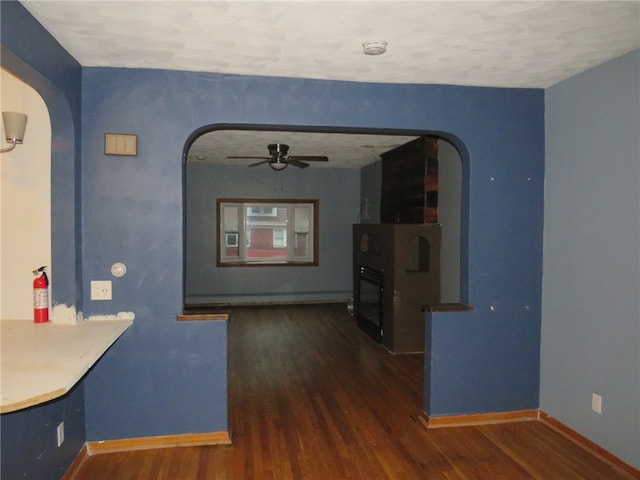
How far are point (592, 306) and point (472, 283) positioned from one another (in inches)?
30.2

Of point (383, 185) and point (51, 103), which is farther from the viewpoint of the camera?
point (383, 185)

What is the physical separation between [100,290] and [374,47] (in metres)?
2.24

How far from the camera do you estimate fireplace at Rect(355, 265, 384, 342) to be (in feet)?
17.8

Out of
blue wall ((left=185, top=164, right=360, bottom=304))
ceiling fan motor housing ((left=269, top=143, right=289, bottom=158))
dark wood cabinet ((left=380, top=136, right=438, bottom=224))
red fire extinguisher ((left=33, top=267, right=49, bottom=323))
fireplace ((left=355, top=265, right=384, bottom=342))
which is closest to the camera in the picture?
red fire extinguisher ((left=33, top=267, right=49, bottom=323))

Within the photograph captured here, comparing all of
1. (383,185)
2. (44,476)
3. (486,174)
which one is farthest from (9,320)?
(383,185)

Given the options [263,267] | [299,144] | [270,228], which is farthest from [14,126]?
[270,228]

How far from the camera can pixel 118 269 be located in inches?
109

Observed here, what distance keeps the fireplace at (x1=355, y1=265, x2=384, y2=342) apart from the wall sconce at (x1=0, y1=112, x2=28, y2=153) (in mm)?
3963

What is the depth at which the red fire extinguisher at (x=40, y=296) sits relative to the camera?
2.49m

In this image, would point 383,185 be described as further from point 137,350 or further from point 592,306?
point 137,350

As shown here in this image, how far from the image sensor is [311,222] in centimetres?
817

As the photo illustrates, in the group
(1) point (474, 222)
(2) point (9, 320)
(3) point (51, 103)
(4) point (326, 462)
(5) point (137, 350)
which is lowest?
(4) point (326, 462)

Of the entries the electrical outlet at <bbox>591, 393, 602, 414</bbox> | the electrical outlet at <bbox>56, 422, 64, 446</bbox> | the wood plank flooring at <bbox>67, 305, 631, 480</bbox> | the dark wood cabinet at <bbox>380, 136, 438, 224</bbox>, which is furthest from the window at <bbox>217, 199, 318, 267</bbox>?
the electrical outlet at <bbox>591, 393, 602, 414</bbox>

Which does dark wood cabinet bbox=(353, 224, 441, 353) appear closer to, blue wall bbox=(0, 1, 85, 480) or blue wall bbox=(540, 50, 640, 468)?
blue wall bbox=(540, 50, 640, 468)
